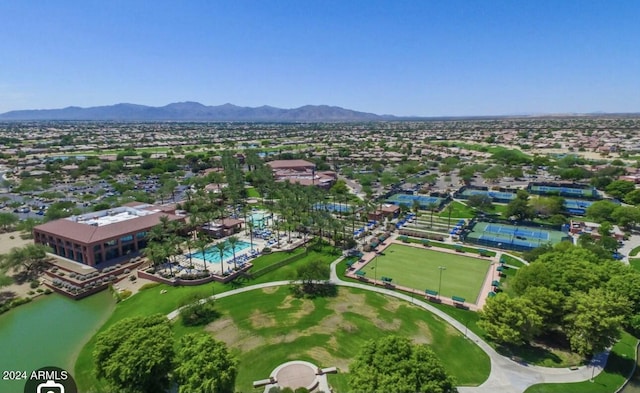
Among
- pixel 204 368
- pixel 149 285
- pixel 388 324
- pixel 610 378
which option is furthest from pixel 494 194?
pixel 204 368

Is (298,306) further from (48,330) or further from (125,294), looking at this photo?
(48,330)

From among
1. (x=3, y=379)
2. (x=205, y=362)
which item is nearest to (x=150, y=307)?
(x=3, y=379)

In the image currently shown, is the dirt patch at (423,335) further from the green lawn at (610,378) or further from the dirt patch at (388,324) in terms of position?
the green lawn at (610,378)

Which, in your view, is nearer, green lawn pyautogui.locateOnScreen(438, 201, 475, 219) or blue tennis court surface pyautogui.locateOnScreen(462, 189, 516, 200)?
green lawn pyautogui.locateOnScreen(438, 201, 475, 219)

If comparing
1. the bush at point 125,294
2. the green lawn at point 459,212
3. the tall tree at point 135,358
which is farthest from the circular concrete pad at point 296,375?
the green lawn at point 459,212

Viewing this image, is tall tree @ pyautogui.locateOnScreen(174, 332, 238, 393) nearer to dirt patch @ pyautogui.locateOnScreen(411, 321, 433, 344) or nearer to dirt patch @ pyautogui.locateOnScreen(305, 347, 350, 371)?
dirt patch @ pyautogui.locateOnScreen(305, 347, 350, 371)

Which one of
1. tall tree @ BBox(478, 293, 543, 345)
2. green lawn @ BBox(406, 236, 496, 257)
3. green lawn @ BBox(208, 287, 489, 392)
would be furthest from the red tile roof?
tall tree @ BBox(478, 293, 543, 345)
